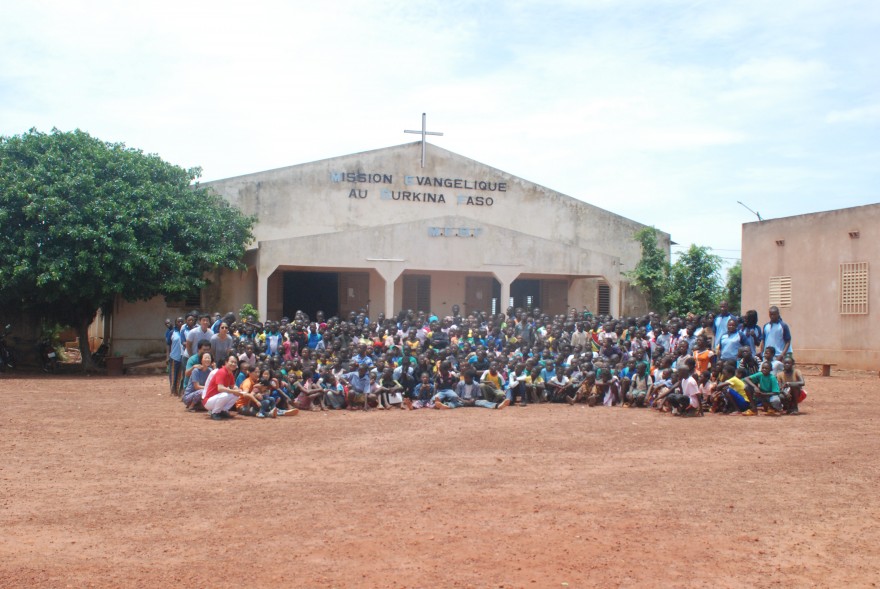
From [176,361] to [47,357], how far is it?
8980mm

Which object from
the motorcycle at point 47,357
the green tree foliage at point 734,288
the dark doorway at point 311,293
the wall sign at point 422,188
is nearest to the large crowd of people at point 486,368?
the motorcycle at point 47,357

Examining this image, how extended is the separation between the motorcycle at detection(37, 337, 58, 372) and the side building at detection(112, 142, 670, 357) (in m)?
1.62

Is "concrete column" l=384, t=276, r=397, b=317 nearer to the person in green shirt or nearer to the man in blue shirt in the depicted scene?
the man in blue shirt

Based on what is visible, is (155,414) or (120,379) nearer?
(155,414)

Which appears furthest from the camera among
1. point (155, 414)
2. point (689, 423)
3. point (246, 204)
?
point (246, 204)

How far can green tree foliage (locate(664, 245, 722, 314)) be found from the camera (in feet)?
85.9

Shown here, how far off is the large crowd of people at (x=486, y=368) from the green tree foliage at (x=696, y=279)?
1033cm

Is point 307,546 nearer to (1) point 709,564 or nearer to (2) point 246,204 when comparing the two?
(1) point 709,564

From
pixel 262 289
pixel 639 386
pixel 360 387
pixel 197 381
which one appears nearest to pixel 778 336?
pixel 639 386

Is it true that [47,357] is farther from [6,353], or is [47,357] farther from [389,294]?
[389,294]

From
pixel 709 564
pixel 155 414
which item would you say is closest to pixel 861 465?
pixel 709 564

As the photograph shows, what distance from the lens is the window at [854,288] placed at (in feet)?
64.3

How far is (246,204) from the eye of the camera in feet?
82.4

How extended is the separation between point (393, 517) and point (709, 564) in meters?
2.29
